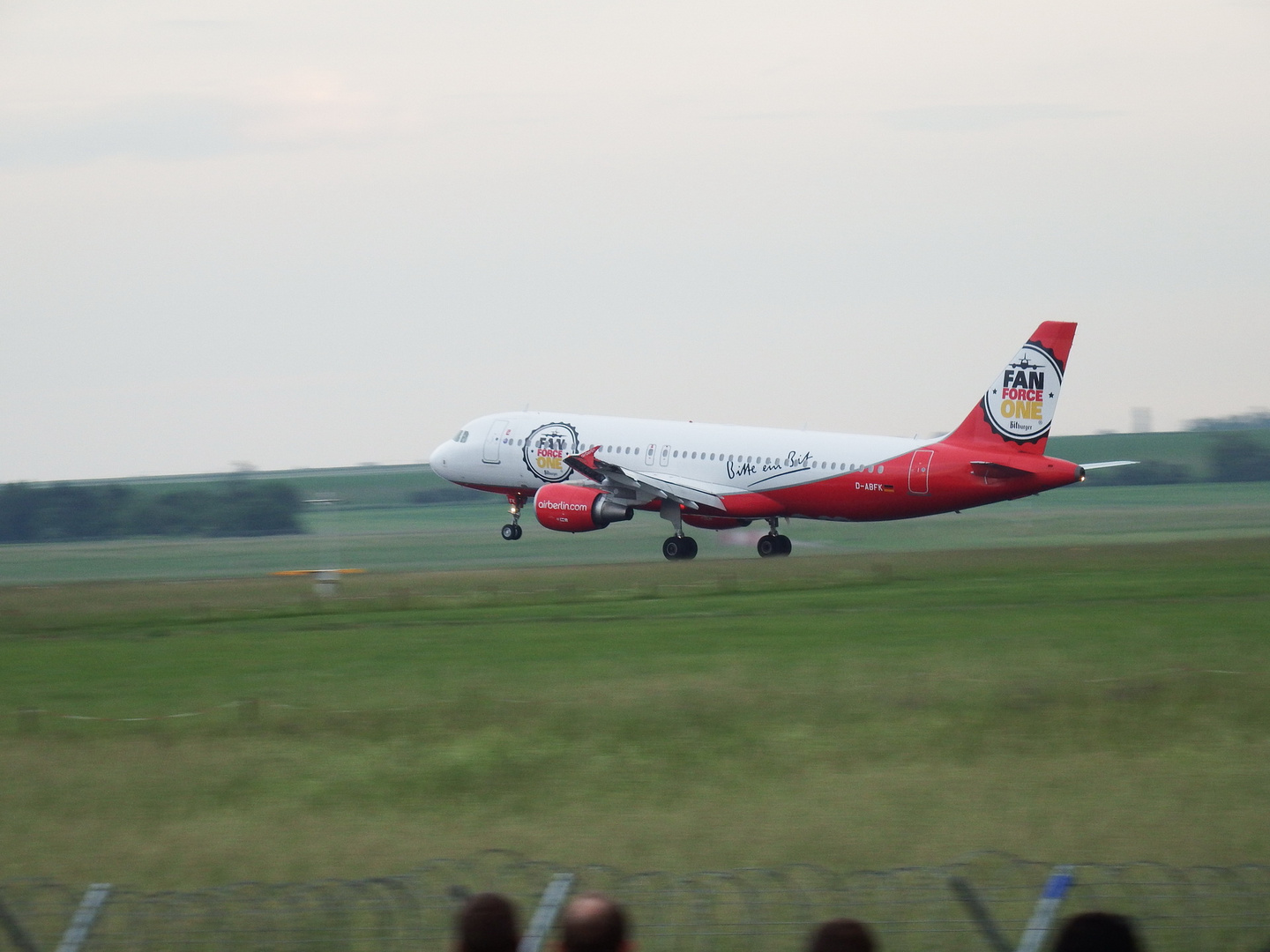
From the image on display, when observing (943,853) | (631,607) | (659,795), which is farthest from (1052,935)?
(631,607)

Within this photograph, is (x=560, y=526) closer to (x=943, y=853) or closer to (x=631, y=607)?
(x=631, y=607)

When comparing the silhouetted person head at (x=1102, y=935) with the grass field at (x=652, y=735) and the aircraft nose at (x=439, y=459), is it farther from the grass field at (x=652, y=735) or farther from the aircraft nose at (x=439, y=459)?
the aircraft nose at (x=439, y=459)

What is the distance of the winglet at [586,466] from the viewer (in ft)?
143

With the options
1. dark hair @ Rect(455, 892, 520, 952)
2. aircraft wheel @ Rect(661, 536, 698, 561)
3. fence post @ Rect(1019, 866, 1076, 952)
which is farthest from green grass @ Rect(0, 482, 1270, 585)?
dark hair @ Rect(455, 892, 520, 952)

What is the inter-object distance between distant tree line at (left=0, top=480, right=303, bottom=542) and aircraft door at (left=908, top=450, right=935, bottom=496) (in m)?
54.6

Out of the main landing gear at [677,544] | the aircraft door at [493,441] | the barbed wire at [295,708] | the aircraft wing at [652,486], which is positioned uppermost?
the aircraft door at [493,441]

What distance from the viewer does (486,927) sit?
19.8ft

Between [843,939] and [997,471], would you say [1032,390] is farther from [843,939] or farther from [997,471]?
[843,939]

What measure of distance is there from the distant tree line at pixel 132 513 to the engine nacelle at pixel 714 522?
47408mm

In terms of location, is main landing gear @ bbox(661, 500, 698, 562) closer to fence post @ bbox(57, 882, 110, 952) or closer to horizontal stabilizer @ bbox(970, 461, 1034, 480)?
horizontal stabilizer @ bbox(970, 461, 1034, 480)

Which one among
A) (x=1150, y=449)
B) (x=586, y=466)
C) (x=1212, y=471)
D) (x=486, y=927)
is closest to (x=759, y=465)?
(x=586, y=466)

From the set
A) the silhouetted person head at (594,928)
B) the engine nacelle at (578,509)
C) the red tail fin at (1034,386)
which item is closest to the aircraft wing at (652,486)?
the engine nacelle at (578,509)

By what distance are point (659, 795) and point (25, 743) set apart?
25.4 ft

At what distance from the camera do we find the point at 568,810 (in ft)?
45.1
